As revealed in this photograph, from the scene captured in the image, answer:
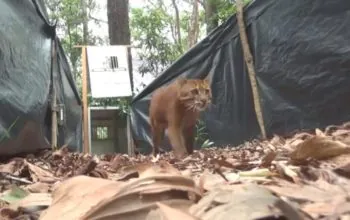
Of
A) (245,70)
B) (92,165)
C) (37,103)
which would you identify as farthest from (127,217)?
(245,70)

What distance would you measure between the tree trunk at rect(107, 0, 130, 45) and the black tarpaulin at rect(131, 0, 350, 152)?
170 inches

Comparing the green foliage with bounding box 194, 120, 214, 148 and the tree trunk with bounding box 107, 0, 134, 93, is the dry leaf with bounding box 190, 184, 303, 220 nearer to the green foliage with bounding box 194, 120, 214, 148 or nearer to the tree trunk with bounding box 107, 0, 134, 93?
the green foliage with bounding box 194, 120, 214, 148

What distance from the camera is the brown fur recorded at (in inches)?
229

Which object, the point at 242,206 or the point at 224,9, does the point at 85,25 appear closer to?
the point at 224,9

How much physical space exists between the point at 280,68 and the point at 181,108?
4.85ft

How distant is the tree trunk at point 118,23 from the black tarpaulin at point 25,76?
5.74 metres

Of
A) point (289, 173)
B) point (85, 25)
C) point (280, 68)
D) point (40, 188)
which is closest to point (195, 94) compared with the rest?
point (280, 68)

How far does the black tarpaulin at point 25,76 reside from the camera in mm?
3490

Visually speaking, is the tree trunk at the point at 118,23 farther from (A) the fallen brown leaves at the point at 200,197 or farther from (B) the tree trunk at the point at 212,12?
(A) the fallen brown leaves at the point at 200,197

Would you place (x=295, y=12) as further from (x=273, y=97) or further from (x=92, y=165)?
(x=92, y=165)

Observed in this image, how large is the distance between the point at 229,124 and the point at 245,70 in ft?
2.09

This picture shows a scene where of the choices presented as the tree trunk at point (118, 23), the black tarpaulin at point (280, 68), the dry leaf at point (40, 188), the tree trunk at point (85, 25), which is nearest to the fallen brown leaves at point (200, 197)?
the dry leaf at point (40, 188)

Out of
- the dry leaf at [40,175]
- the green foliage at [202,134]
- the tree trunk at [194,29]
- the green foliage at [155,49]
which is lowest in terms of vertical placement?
the dry leaf at [40,175]

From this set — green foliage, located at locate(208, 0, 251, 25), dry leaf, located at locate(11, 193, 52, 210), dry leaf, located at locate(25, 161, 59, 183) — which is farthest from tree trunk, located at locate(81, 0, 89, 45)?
dry leaf, located at locate(11, 193, 52, 210)
